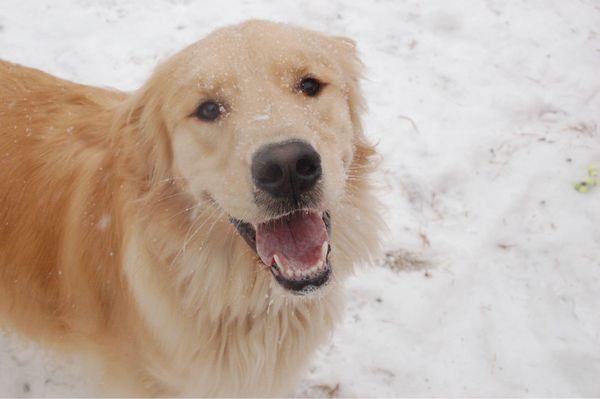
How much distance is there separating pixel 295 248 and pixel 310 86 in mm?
715

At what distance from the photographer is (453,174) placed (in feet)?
13.5

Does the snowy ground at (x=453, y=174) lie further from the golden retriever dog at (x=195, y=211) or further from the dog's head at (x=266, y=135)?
the dog's head at (x=266, y=135)

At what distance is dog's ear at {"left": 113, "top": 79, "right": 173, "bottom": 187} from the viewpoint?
2449 mm

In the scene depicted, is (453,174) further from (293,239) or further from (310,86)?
(293,239)

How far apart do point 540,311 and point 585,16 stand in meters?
3.19

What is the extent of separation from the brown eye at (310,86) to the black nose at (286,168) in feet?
1.53

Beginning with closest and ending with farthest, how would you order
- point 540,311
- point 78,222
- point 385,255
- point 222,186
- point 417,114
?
point 222,186 → point 78,222 → point 540,311 → point 385,255 → point 417,114

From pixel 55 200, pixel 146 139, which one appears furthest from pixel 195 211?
pixel 55 200

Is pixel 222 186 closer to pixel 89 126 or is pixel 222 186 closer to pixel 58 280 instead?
pixel 89 126

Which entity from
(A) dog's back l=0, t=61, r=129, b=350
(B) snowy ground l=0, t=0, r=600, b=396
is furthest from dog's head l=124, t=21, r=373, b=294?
(B) snowy ground l=0, t=0, r=600, b=396

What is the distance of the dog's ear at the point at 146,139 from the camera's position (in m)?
2.45

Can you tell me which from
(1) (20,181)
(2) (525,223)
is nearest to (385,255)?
(2) (525,223)

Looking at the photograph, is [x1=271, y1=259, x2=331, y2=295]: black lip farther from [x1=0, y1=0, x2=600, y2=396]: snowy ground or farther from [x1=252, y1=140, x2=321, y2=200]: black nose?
→ [x1=0, y1=0, x2=600, y2=396]: snowy ground

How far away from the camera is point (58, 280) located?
9.37 feet
